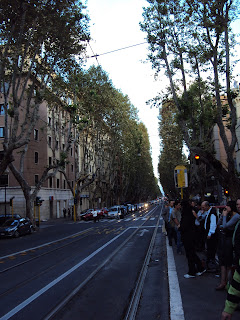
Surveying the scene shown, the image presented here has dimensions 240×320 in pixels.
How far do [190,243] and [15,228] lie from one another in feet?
54.1

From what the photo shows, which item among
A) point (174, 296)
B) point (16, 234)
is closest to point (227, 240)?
point (174, 296)

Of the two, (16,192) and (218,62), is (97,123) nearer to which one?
(16,192)

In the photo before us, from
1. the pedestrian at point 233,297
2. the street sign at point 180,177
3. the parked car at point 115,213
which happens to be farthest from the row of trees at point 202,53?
the parked car at point 115,213

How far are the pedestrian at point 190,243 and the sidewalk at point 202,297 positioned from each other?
0.50ft

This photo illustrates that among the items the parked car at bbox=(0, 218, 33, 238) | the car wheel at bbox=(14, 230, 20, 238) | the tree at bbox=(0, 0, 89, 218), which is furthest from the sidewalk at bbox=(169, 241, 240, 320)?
the car wheel at bbox=(14, 230, 20, 238)

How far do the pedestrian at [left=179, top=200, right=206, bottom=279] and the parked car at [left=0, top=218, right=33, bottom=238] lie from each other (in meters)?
15.9

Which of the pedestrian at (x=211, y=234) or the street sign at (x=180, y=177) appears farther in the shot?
the street sign at (x=180, y=177)

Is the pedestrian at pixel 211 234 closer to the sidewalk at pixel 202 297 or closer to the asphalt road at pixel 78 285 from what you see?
the sidewalk at pixel 202 297

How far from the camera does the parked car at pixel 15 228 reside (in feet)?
65.4

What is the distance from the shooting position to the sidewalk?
14.7 feet

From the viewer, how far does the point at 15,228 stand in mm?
20578

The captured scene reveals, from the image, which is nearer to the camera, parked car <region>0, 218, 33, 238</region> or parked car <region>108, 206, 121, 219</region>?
parked car <region>0, 218, 33, 238</region>

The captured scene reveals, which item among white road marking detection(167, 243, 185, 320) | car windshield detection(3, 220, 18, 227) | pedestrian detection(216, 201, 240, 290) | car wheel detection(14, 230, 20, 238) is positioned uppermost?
pedestrian detection(216, 201, 240, 290)

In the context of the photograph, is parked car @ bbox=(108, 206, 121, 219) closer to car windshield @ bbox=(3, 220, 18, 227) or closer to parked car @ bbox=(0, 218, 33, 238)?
parked car @ bbox=(0, 218, 33, 238)
